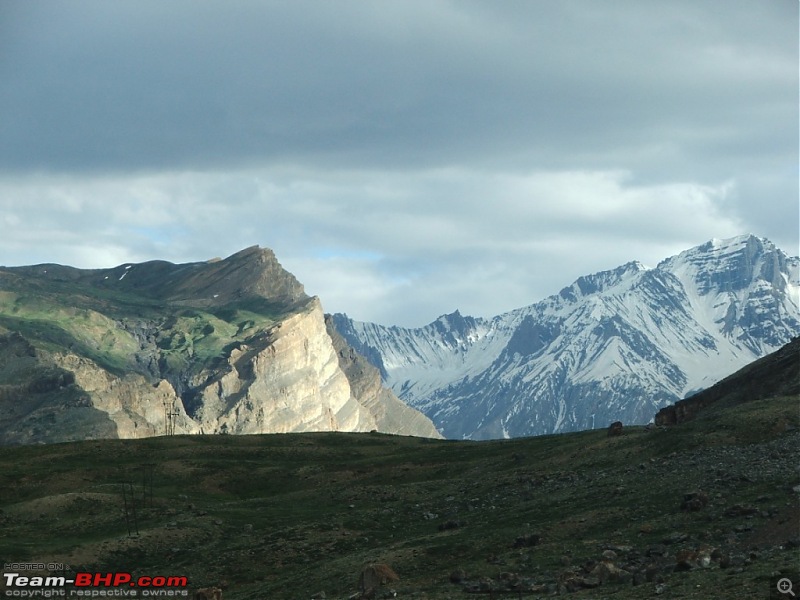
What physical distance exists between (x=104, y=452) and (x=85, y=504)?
3632 centimetres

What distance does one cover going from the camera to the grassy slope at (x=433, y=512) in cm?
6256

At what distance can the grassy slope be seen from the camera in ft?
205

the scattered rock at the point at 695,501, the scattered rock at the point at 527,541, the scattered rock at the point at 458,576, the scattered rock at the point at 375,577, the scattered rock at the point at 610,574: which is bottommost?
the scattered rock at the point at 610,574

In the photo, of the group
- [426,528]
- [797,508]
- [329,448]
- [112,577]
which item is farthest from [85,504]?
[797,508]

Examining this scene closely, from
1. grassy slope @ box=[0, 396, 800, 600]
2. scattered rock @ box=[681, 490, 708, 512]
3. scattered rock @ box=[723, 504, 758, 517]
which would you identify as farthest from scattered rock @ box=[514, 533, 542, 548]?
scattered rock @ box=[723, 504, 758, 517]

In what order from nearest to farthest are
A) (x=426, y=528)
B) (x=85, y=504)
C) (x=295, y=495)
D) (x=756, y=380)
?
1. (x=426, y=528)
2. (x=85, y=504)
3. (x=295, y=495)
4. (x=756, y=380)

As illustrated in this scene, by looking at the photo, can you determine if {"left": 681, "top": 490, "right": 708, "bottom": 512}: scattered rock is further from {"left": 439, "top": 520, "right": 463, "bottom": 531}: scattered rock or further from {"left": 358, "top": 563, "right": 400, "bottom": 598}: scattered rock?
{"left": 358, "top": 563, "right": 400, "bottom": 598}: scattered rock

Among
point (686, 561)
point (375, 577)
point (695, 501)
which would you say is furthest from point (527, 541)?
point (686, 561)

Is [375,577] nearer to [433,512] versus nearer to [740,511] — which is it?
[740,511]

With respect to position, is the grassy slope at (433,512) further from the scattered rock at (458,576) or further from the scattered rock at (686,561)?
the scattered rock at (686,561)

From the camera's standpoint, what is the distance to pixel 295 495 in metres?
105

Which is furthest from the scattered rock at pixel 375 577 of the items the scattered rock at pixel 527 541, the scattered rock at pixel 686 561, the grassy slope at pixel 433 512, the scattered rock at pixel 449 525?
the scattered rock at pixel 686 561

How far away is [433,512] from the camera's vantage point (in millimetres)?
87750

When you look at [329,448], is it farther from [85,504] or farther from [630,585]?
[630,585]
